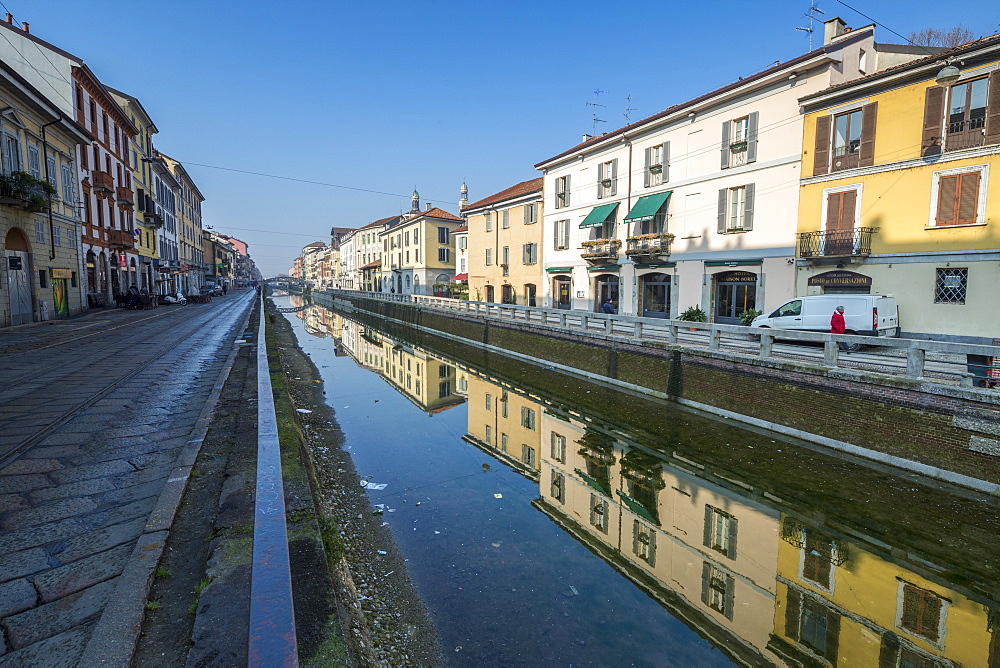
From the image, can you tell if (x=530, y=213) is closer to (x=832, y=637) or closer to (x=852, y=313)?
(x=852, y=313)

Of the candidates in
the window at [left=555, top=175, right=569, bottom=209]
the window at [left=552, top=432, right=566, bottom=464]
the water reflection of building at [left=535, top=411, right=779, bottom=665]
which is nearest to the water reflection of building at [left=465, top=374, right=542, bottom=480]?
the window at [left=552, top=432, right=566, bottom=464]

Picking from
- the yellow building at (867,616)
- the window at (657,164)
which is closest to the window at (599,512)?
the yellow building at (867,616)

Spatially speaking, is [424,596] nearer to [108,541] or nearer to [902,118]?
[108,541]

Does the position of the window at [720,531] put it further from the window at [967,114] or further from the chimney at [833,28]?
the chimney at [833,28]

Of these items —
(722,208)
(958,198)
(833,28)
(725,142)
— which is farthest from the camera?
(722,208)

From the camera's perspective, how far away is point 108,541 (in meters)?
3.92

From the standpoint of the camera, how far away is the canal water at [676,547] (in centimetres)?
460

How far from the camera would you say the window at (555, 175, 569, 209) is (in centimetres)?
2959

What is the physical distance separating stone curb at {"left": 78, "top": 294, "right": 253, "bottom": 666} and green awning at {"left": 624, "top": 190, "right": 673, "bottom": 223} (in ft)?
73.1

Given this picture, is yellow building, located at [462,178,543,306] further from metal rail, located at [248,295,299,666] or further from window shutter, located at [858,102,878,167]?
metal rail, located at [248,295,299,666]

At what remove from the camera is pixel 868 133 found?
16.1m

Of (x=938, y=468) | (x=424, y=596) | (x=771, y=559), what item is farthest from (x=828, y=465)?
(x=424, y=596)

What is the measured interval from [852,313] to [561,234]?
18.8 meters

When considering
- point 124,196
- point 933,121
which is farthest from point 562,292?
point 124,196
